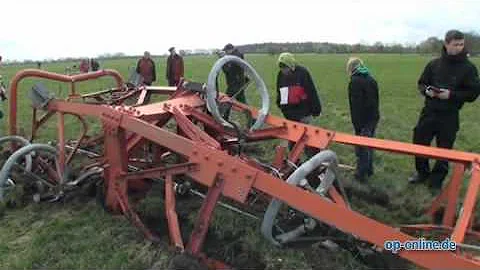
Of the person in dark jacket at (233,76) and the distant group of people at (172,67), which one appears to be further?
the distant group of people at (172,67)

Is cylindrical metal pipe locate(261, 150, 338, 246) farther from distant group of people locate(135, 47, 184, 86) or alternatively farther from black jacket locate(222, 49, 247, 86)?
distant group of people locate(135, 47, 184, 86)

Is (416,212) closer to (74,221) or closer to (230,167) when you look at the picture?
(230,167)

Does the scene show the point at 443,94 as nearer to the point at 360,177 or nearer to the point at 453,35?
the point at 453,35

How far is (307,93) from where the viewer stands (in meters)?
7.55

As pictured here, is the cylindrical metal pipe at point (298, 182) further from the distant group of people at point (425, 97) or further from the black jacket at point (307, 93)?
the black jacket at point (307, 93)

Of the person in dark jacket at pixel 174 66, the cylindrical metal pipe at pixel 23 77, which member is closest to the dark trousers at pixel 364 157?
the cylindrical metal pipe at pixel 23 77

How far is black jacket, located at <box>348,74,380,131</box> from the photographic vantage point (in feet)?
22.6

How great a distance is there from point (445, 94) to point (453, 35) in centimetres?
66

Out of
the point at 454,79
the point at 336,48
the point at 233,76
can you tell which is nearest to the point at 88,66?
the point at 233,76

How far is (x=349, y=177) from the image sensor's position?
6895 millimetres

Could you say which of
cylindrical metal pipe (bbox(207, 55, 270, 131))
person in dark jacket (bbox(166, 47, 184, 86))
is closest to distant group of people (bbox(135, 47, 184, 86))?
person in dark jacket (bbox(166, 47, 184, 86))

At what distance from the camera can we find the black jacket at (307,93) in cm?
750

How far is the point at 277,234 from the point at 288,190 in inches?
29.8

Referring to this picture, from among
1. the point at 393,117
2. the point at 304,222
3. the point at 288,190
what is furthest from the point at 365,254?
the point at 393,117
